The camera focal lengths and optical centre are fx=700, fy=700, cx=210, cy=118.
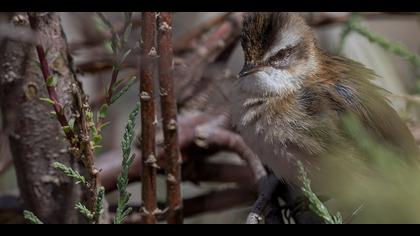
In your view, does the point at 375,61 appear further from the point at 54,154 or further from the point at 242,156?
the point at 54,154

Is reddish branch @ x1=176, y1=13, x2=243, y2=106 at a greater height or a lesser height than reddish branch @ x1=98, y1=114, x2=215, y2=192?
greater

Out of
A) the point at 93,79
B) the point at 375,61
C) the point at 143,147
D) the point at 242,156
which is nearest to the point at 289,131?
the point at 242,156

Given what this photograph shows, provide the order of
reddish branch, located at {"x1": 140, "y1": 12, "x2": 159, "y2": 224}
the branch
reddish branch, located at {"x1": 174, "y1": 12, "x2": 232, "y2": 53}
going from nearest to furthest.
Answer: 1. reddish branch, located at {"x1": 140, "y1": 12, "x2": 159, "y2": 224}
2. the branch
3. reddish branch, located at {"x1": 174, "y1": 12, "x2": 232, "y2": 53}

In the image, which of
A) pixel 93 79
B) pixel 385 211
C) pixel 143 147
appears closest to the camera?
pixel 385 211

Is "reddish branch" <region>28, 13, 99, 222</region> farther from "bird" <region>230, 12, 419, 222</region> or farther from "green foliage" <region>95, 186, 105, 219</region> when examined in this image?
"bird" <region>230, 12, 419, 222</region>

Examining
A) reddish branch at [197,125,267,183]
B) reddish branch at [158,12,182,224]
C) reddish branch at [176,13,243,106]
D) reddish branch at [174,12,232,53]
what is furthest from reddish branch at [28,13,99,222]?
reddish branch at [174,12,232,53]
